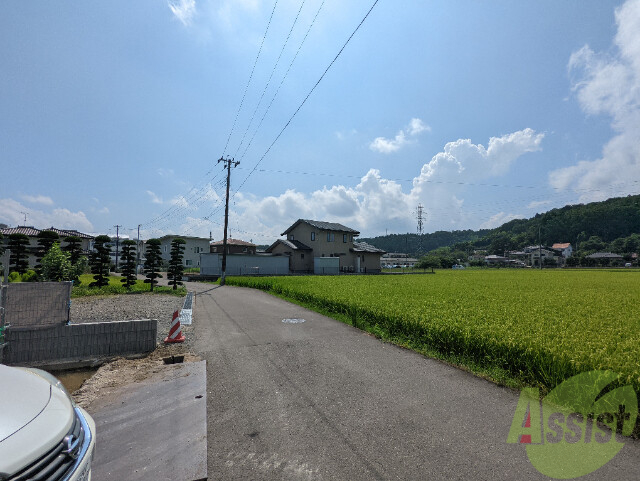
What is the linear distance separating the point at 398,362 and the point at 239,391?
3151mm

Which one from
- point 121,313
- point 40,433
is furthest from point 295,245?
point 40,433

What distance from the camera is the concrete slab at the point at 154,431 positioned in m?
2.81

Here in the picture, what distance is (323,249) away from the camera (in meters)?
40.7

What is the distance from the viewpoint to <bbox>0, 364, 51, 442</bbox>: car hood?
1838 millimetres

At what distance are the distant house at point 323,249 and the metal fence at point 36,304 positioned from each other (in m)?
33.3

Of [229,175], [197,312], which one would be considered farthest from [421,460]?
[229,175]

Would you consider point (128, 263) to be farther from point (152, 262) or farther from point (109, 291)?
point (109, 291)

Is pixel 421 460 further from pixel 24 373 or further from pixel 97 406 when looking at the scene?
pixel 97 406

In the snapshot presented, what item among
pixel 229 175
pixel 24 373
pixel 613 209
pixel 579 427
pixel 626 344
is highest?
pixel 613 209

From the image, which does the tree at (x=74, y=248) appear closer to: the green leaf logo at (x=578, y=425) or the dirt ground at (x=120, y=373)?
the dirt ground at (x=120, y=373)

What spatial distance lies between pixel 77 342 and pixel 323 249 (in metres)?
35.1

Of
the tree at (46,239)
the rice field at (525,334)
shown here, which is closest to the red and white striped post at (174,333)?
the rice field at (525,334)

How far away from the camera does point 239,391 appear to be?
4.54 metres

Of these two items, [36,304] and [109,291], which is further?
[109,291]
